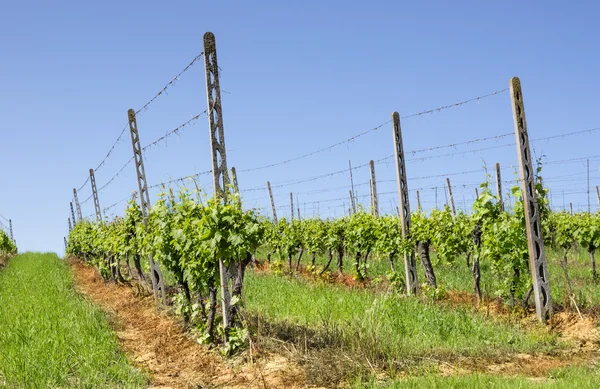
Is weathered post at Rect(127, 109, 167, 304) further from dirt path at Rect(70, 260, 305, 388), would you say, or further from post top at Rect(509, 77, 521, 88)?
post top at Rect(509, 77, 521, 88)

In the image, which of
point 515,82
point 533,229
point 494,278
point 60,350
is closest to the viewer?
point 60,350

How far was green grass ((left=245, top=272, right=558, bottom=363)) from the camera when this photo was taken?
7004mm

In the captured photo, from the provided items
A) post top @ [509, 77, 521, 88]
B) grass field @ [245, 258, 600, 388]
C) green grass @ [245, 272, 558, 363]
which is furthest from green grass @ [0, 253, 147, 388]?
post top @ [509, 77, 521, 88]

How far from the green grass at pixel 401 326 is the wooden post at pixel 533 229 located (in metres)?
0.74

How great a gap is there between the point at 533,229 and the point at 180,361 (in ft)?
20.0

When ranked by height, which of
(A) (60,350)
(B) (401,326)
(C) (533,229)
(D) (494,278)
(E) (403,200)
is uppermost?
(E) (403,200)

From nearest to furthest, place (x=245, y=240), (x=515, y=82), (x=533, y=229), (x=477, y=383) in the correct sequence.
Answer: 1. (x=477, y=383)
2. (x=245, y=240)
3. (x=533, y=229)
4. (x=515, y=82)

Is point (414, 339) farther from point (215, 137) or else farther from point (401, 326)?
point (215, 137)

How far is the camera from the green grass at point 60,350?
623cm

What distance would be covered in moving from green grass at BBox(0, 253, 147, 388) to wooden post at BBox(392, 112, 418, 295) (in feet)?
19.7

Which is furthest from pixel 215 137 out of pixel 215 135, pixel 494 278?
pixel 494 278

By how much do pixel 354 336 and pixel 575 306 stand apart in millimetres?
4809

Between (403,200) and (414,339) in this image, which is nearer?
(414,339)

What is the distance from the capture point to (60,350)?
7.24m
